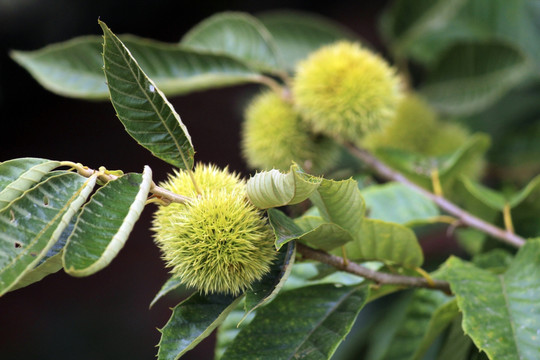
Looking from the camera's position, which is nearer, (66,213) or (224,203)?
(66,213)

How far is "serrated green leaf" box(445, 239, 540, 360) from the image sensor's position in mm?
662

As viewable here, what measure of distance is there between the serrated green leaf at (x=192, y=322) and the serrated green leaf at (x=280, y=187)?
14cm

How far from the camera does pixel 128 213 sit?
529mm

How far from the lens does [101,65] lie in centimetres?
113

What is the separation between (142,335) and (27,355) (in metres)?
0.42

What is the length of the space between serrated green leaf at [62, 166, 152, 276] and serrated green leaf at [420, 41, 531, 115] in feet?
3.73

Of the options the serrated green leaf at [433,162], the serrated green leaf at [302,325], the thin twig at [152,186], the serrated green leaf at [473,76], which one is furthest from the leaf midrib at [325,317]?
the serrated green leaf at [473,76]

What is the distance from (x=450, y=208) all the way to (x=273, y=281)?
0.57 meters

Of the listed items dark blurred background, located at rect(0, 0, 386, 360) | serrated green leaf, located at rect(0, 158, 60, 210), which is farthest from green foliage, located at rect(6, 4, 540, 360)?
dark blurred background, located at rect(0, 0, 386, 360)

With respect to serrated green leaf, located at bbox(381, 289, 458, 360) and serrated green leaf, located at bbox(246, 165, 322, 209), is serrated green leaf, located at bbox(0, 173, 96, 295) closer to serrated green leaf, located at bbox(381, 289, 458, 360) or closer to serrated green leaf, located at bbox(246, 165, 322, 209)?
serrated green leaf, located at bbox(246, 165, 322, 209)

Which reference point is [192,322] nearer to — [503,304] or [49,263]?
[49,263]

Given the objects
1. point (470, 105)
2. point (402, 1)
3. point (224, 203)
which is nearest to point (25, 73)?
point (402, 1)

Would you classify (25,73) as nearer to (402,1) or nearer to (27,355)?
(27,355)

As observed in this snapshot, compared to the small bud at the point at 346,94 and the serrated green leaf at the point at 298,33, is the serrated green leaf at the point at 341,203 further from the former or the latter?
the serrated green leaf at the point at 298,33
